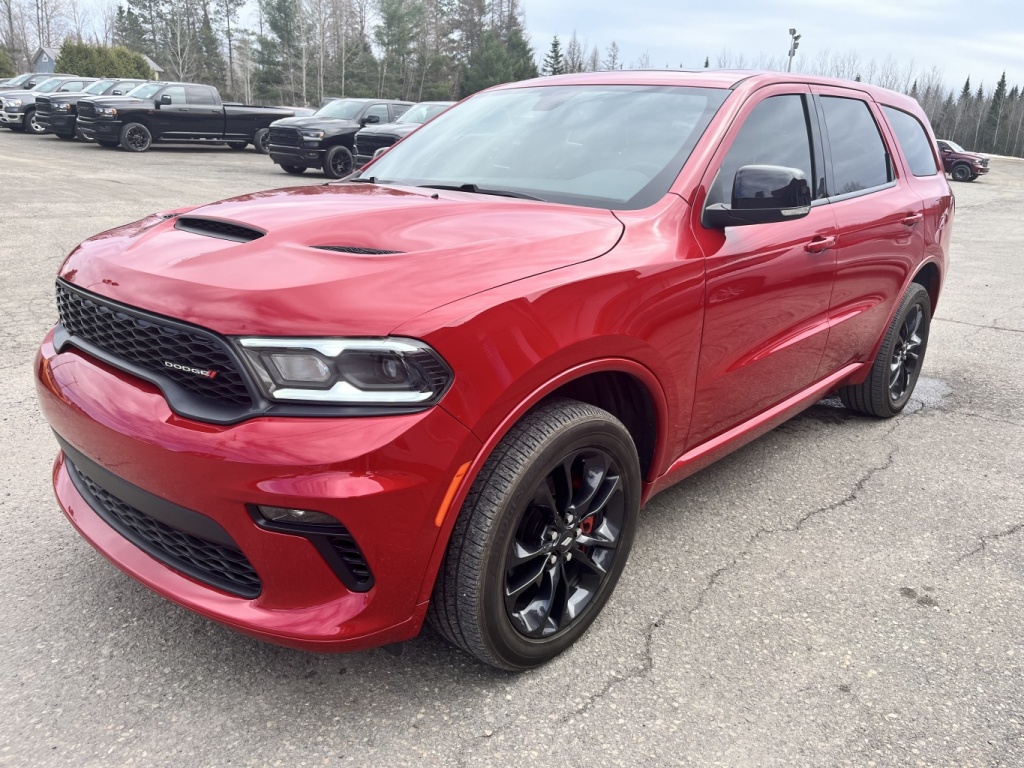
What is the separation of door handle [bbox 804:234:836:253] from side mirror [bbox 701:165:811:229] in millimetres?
508

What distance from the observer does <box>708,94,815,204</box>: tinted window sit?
290 cm

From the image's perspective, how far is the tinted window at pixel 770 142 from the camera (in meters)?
2.90

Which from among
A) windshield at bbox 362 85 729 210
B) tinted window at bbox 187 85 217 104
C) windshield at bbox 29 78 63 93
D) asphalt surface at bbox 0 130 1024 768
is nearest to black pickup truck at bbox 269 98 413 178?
tinted window at bbox 187 85 217 104

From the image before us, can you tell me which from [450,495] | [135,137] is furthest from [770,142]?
[135,137]

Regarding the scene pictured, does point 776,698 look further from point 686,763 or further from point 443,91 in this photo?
point 443,91

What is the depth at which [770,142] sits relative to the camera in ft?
10.6

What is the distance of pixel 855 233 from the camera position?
3.61 meters

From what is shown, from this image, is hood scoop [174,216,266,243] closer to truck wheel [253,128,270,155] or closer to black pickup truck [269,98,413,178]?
black pickup truck [269,98,413,178]

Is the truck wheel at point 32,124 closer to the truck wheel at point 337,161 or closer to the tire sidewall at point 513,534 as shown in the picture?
the truck wheel at point 337,161

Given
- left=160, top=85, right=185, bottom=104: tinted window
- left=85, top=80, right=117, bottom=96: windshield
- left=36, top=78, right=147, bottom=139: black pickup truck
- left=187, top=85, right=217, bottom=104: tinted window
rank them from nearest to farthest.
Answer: left=160, top=85, right=185, bottom=104: tinted window < left=187, top=85, right=217, bottom=104: tinted window < left=36, top=78, right=147, bottom=139: black pickup truck < left=85, top=80, right=117, bottom=96: windshield

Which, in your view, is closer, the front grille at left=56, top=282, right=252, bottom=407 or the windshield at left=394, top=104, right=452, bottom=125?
the front grille at left=56, top=282, right=252, bottom=407

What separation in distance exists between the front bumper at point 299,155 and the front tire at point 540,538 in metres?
15.2

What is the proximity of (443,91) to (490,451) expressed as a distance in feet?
214

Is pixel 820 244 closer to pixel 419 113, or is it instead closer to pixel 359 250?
pixel 359 250
